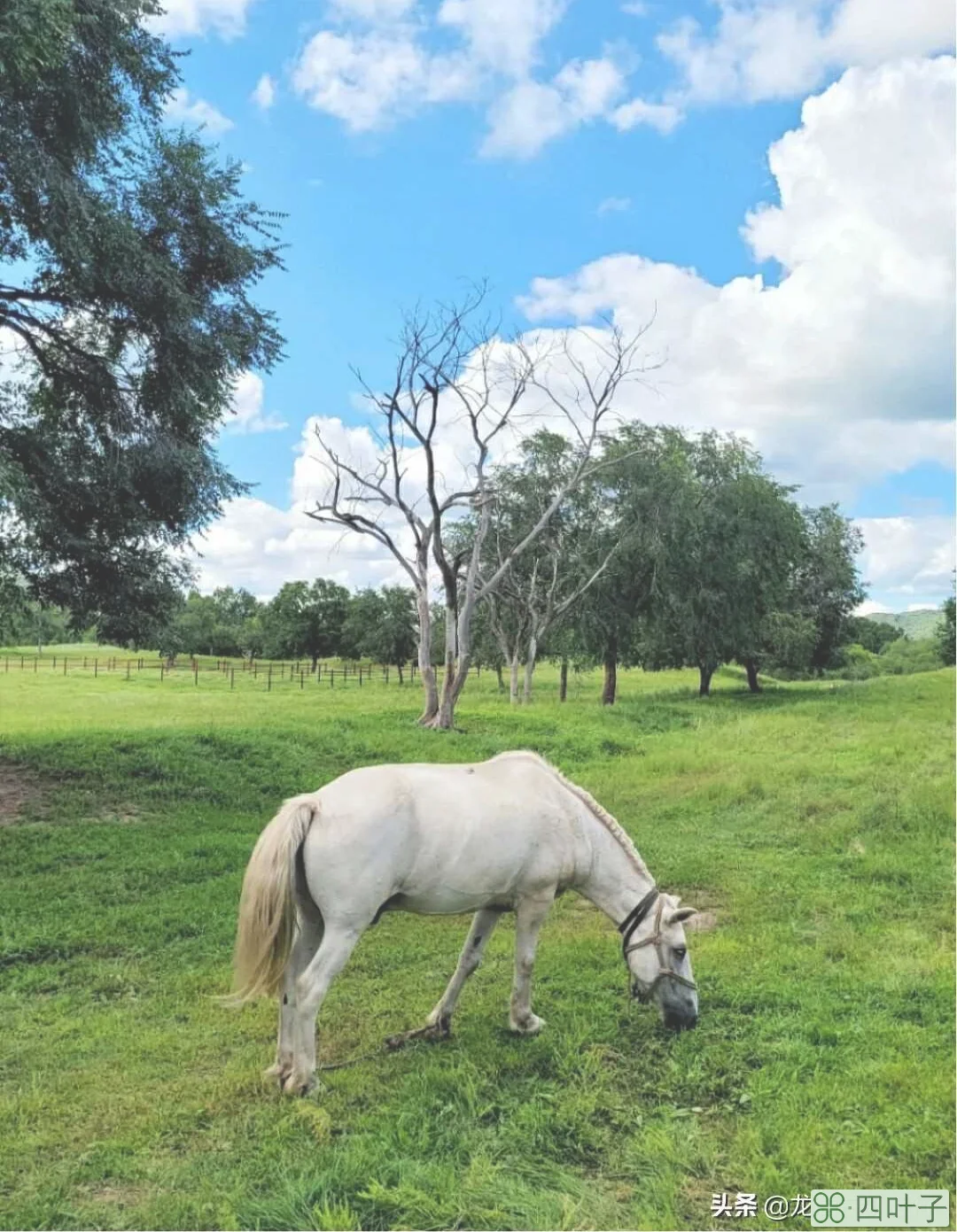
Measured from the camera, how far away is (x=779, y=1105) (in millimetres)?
3998

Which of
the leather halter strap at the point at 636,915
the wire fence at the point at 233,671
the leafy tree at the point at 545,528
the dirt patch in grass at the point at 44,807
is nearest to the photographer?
the leather halter strap at the point at 636,915

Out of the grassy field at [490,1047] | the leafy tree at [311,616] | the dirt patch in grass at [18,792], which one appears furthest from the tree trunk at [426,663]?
the leafy tree at [311,616]

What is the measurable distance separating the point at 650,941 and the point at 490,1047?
1165mm

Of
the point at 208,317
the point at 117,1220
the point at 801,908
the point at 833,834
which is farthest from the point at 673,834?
the point at 208,317

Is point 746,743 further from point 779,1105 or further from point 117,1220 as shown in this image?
point 117,1220

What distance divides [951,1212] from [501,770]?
302 centimetres

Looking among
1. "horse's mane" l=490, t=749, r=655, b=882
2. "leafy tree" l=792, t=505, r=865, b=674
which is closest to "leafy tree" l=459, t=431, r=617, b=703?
"leafy tree" l=792, t=505, r=865, b=674

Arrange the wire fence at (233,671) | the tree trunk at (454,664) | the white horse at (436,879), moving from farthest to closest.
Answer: the wire fence at (233,671)
the tree trunk at (454,664)
the white horse at (436,879)

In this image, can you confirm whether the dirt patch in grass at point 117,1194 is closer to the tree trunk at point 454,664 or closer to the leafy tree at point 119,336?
the leafy tree at point 119,336

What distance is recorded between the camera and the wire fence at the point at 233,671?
154 feet

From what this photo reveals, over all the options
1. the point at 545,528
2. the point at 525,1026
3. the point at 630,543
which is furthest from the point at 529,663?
the point at 525,1026

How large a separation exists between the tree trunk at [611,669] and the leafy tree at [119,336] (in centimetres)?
2068

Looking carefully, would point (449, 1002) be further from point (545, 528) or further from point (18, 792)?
point (545, 528)

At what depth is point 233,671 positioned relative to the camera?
50938mm
